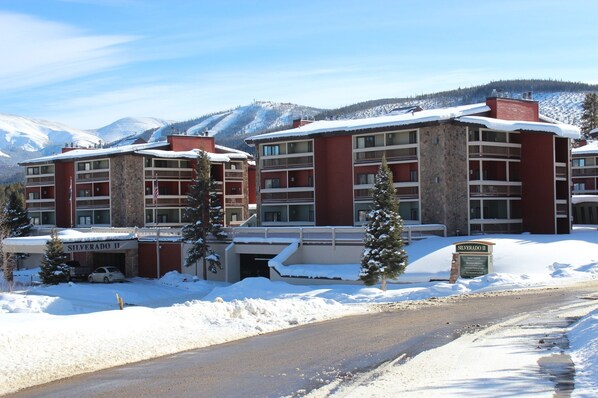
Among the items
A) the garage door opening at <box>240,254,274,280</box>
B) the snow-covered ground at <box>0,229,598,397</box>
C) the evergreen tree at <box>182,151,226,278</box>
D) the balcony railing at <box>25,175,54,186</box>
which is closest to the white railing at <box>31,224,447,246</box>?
the evergreen tree at <box>182,151,226,278</box>

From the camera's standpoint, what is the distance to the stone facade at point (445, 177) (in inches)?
2015

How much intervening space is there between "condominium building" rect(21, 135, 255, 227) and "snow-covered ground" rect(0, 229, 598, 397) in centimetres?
2988

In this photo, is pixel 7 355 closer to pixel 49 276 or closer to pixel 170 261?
pixel 49 276

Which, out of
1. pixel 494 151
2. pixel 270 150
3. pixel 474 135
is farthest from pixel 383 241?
pixel 270 150

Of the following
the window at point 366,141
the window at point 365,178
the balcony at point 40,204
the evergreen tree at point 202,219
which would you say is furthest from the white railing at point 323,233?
the balcony at point 40,204

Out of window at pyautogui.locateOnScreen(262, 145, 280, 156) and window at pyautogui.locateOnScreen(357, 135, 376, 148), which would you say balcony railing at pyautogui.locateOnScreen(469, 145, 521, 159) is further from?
window at pyautogui.locateOnScreen(262, 145, 280, 156)

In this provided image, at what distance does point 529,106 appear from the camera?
5981cm

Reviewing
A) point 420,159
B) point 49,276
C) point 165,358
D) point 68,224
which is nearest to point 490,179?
point 420,159

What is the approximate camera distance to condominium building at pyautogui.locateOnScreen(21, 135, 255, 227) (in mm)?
72312

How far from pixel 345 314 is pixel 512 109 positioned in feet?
118

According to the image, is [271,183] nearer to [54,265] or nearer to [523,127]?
[54,265]

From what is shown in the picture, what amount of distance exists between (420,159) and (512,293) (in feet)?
71.1

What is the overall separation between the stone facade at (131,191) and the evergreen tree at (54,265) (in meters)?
16.5

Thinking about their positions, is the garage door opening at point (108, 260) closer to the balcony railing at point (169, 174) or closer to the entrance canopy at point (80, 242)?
the entrance canopy at point (80, 242)
